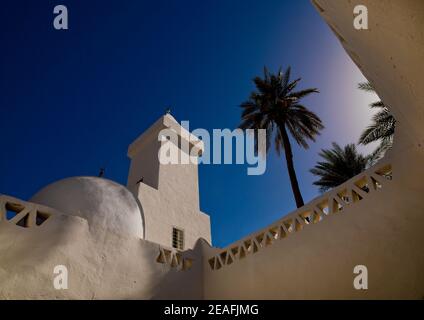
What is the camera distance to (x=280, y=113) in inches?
747

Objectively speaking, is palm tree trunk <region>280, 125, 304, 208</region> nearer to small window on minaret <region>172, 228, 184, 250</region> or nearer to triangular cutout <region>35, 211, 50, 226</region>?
small window on minaret <region>172, 228, 184, 250</region>

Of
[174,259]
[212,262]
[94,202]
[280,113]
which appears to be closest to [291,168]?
[280,113]

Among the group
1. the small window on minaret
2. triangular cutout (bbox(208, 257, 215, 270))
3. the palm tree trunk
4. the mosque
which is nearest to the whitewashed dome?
the mosque

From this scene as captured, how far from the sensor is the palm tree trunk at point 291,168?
16.3 m

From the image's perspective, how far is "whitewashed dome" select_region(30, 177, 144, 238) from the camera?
1073 centimetres

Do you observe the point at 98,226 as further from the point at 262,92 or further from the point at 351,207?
the point at 262,92

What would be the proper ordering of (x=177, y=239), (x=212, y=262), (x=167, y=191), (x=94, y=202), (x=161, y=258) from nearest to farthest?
(x=94, y=202)
(x=161, y=258)
(x=212, y=262)
(x=177, y=239)
(x=167, y=191)

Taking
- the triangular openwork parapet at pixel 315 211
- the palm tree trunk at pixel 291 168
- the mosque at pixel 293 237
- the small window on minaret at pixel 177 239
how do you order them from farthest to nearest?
the palm tree trunk at pixel 291 168 → the small window on minaret at pixel 177 239 → the triangular openwork parapet at pixel 315 211 → the mosque at pixel 293 237

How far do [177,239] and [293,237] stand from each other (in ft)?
24.6

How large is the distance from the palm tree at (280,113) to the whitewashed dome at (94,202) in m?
9.21

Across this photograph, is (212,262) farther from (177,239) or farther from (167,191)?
(167,191)

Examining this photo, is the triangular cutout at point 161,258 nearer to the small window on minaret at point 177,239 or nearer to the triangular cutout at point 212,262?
the triangular cutout at point 212,262

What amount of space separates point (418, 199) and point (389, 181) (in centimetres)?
75

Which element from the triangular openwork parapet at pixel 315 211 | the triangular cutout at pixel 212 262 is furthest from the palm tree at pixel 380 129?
the triangular cutout at pixel 212 262
